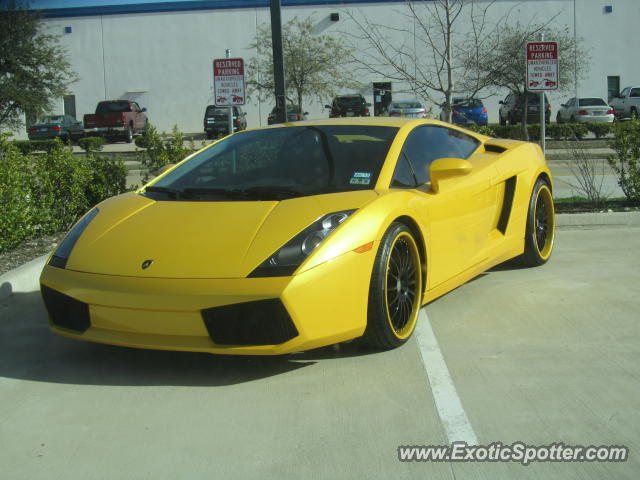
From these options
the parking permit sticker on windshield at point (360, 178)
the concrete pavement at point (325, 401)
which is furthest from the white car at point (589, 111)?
the parking permit sticker on windshield at point (360, 178)

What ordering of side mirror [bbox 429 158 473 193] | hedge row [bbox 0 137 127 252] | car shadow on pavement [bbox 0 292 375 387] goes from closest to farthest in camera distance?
car shadow on pavement [bbox 0 292 375 387]
side mirror [bbox 429 158 473 193]
hedge row [bbox 0 137 127 252]

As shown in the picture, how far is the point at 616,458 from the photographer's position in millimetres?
3176

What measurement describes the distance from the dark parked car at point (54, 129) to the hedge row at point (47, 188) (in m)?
28.8

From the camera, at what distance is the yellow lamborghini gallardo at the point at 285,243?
4.01 m

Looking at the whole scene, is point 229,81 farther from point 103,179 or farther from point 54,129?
point 54,129

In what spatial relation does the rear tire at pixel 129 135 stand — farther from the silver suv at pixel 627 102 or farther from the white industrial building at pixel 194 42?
the silver suv at pixel 627 102

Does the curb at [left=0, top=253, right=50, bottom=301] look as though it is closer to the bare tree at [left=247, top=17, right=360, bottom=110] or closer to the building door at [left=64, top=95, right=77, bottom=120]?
the bare tree at [left=247, top=17, right=360, bottom=110]

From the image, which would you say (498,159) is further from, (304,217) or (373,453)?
(373,453)

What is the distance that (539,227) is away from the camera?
22.4ft

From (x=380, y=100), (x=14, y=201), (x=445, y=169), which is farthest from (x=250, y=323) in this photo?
(x=380, y=100)

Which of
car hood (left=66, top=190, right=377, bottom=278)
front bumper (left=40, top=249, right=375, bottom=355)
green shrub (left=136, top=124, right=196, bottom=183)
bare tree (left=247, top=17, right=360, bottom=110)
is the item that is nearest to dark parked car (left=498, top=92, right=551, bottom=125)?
bare tree (left=247, top=17, right=360, bottom=110)

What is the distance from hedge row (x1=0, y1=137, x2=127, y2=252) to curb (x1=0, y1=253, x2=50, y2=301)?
687 mm

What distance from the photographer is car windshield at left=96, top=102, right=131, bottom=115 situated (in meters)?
35.5

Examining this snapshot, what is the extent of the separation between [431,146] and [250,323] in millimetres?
2260
